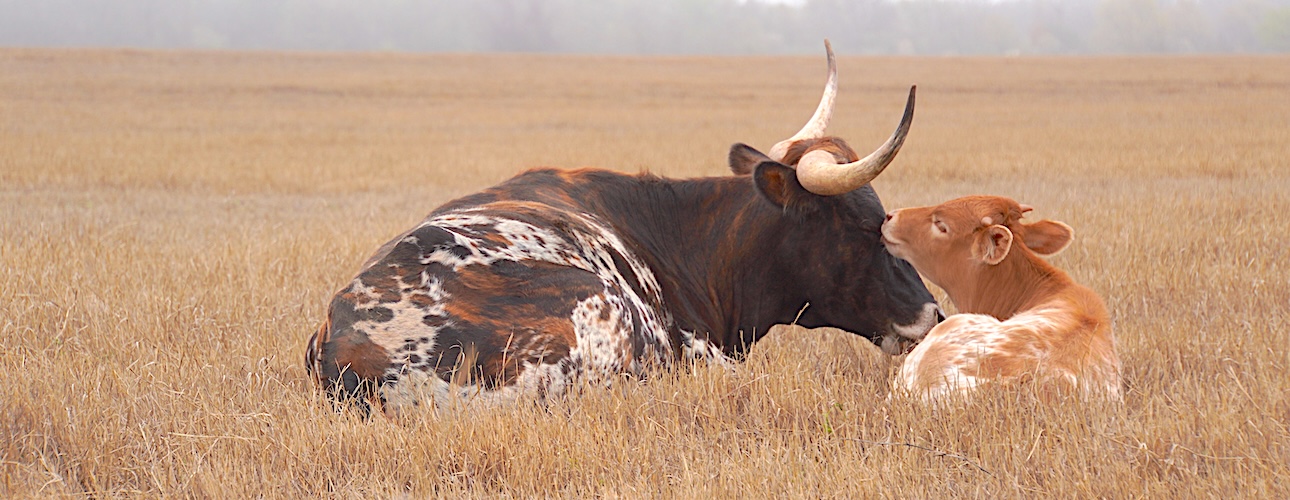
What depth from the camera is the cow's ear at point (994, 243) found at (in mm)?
4344

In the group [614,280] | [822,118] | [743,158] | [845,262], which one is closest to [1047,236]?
[845,262]

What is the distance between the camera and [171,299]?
6.00m

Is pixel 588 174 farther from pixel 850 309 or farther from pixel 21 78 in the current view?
pixel 21 78

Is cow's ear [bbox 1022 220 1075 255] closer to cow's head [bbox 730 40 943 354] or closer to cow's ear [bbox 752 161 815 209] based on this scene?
cow's head [bbox 730 40 943 354]

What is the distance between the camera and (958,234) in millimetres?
4746

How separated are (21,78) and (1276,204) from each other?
4069 centimetres

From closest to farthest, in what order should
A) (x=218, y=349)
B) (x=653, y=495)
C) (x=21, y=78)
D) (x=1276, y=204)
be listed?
(x=653, y=495)
(x=218, y=349)
(x=1276, y=204)
(x=21, y=78)

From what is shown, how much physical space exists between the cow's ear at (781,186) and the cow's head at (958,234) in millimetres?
Result: 398

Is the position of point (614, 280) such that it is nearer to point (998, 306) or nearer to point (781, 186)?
point (781, 186)

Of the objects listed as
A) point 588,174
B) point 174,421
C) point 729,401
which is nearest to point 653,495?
point 729,401

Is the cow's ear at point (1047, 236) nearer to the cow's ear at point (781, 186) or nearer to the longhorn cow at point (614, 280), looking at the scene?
the longhorn cow at point (614, 280)

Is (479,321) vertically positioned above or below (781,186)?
below

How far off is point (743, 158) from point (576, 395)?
6.31 feet

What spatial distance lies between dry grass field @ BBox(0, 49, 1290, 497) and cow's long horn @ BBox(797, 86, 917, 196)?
0.73 meters
